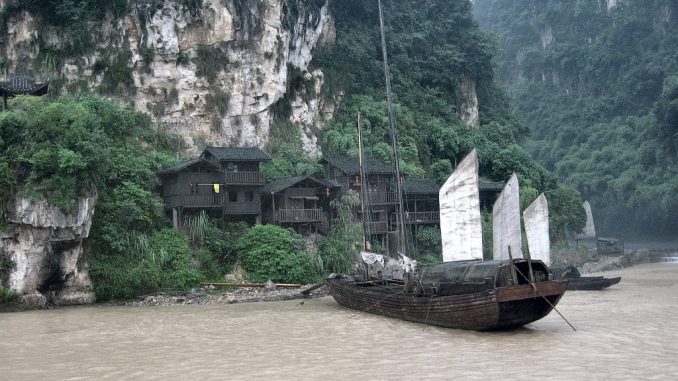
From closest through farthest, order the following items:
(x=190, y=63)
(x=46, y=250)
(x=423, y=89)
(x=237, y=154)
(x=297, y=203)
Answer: (x=46, y=250)
(x=237, y=154)
(x=297, y=203)
(x=190, y=63)
(x=423, y=89)

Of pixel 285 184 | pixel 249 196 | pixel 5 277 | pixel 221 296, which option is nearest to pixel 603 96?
pixel 285 184

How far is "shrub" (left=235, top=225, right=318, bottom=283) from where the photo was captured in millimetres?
35094

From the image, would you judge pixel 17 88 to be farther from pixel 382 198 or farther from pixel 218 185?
pixel 382 198

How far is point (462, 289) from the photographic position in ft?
72.5

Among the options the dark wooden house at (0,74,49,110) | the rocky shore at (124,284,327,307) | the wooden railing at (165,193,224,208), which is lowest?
the rocky shore at (124,284,327,307)

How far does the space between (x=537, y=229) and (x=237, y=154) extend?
55.0ft

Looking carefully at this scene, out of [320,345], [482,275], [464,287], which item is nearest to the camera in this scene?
[320,345]

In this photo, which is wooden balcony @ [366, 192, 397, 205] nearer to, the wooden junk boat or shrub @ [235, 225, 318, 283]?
shrub @ [235, 225, 318, 283]

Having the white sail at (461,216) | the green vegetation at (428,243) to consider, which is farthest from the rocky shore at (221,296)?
the green vegetation at (428,243)

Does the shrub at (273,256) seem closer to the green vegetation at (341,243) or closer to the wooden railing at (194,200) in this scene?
the green vegetation at (341,243)

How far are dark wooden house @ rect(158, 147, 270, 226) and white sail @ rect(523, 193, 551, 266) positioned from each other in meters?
14.8

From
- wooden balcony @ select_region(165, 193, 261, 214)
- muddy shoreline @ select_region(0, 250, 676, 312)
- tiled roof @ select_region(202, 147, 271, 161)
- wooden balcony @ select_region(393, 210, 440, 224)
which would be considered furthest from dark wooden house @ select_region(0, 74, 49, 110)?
wooden balcony @ select_region(393, 210, 440, 224)

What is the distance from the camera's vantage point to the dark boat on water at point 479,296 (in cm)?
2025

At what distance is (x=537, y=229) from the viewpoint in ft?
108
